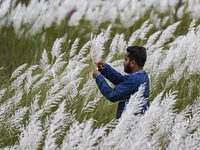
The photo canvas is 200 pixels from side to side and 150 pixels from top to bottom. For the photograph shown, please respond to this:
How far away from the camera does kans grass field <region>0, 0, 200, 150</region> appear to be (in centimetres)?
149

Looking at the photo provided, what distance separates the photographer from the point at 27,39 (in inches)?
161

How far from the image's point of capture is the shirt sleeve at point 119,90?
2.04 metres

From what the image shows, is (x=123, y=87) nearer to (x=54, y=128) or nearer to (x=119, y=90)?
(x=119, y=90)

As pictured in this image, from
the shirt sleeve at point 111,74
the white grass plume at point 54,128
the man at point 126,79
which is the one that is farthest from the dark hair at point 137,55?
the white grass plume at point 54,128

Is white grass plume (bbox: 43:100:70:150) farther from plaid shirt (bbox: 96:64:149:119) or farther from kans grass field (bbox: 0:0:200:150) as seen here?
plaid shirt (bbox: 96:64:149:119)

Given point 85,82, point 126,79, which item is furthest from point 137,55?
point 85,82

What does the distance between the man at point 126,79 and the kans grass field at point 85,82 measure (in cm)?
14

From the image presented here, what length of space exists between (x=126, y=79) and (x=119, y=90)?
12cm

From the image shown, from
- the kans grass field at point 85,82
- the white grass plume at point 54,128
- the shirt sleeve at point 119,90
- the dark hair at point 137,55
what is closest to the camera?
the white grass plume at point 54,128

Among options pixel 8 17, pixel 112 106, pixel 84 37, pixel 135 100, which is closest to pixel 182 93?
pixel 112 106

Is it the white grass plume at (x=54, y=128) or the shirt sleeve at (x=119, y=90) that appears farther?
the shirt sleeve at (x=119, y=90)

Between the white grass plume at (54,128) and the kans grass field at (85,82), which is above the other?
the white grass plume at (54,128)

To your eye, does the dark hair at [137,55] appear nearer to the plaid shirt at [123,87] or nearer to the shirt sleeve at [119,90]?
the plaid shirt at [123,87]

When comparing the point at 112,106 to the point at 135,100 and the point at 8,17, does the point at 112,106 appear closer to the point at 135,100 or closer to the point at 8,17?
the point at 135,100
